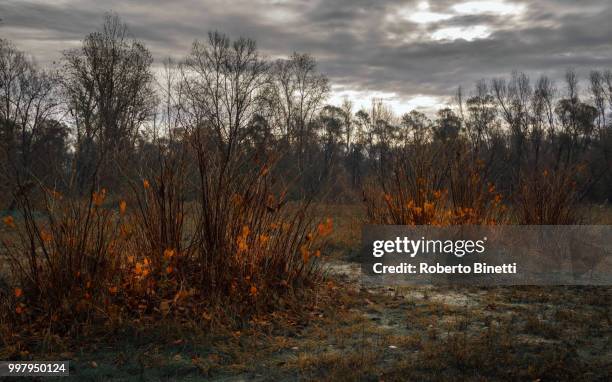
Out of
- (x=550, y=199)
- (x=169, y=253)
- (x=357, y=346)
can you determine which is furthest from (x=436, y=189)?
(x=169, y=253)

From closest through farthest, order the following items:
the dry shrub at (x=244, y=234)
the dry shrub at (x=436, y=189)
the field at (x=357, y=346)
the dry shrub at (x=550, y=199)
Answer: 1. the field at (x=357, y=346)
2. the dry shrub at (x=244, y=234)
3. the dry shrub at (x=436, y=189)
4. the dry shrub at (x=550, y=199)

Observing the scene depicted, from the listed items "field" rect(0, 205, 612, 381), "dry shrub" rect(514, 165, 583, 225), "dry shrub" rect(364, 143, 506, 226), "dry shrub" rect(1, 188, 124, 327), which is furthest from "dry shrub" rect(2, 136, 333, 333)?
"dry shrub" rect(514, 165, 583, 225)

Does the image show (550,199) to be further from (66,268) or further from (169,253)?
(66,268)

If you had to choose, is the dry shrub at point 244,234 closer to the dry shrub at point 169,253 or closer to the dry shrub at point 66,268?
the dry shrub at point 169,253

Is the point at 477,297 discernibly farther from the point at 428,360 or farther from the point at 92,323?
the point at 92,323

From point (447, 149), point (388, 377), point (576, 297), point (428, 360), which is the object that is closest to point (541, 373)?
point (428, 360)

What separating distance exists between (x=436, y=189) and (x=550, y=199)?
78.1 inches

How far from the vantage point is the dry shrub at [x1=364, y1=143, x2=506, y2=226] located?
23.4ft

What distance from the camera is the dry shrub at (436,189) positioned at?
7.13 m

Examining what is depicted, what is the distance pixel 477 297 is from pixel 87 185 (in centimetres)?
432

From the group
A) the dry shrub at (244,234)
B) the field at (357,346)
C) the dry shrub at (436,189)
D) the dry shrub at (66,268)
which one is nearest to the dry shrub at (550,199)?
the dry shrub at (436,189)

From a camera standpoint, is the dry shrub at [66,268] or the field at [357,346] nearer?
the field at [357,346]

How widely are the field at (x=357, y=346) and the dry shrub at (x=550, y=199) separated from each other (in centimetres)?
274

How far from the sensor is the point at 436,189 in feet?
23.9
